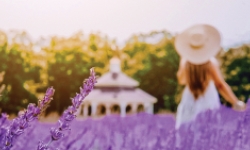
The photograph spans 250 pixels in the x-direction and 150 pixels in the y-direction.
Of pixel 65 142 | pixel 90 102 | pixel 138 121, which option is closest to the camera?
pixel 65 142

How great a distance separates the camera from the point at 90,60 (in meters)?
1.69

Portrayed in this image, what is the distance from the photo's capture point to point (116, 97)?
5.32ft

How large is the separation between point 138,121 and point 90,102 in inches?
9.5

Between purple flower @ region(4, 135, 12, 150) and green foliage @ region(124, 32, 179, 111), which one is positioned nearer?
purple flower @ region(4, 135, 12, 150)

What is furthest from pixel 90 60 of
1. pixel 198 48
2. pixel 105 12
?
pixel 198 48

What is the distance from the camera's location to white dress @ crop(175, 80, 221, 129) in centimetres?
168

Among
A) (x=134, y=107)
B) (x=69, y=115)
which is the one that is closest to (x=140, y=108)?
(x=134, y=107)

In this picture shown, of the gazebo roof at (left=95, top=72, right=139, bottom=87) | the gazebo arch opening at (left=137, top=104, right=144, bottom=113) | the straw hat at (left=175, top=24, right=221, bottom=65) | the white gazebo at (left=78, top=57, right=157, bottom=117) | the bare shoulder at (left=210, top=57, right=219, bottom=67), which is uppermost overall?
the straw hat at (left=175, top=24, right=221, bottom=65)

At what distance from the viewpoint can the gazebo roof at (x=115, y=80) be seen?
1.60 m

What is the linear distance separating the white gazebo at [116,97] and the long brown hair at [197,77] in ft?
0.53

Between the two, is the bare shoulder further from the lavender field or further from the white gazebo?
the lavender field

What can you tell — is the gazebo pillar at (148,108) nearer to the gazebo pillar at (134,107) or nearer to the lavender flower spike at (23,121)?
the gazebo pillar at (134,107)

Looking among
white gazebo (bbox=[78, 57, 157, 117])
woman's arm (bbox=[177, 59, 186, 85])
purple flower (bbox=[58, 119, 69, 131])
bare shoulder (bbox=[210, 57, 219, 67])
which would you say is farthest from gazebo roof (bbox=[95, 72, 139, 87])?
purple flower (bbox=[58, 119, 69, 131])

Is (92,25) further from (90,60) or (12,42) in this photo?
(12,42)
